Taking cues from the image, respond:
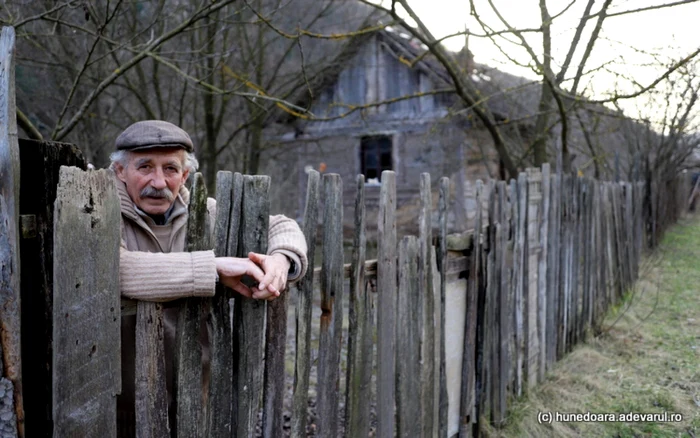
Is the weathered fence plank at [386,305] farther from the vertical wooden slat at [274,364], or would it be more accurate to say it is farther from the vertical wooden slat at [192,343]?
the vertical wooden slat at [192,343]

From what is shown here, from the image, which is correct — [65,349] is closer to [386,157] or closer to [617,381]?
[617,381]

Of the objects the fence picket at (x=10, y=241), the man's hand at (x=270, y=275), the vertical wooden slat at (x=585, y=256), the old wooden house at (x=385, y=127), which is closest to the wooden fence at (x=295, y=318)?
the fence picket at (x=10, y=241)

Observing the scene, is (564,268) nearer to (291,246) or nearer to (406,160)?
(291,246)

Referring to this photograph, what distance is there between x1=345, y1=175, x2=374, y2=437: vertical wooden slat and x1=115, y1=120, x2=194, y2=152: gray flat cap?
0.77 m

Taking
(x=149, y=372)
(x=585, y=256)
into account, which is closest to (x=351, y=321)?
(x=149, y=372)

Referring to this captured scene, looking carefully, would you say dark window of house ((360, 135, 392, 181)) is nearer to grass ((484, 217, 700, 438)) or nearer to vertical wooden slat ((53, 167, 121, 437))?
grass ((484, 217, 700, 438))

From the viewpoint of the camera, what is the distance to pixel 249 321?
1.88 m

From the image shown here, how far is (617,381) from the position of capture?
15.1 ft

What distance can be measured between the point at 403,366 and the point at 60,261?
1.73 metres

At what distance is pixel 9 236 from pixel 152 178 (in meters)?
0.63

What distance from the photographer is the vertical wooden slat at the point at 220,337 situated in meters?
1.78

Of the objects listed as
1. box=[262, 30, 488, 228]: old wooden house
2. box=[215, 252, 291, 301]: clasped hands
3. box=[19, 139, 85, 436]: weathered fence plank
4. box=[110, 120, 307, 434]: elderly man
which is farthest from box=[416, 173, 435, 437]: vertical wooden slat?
box=[262, 30, 488, 228]: old wooden house

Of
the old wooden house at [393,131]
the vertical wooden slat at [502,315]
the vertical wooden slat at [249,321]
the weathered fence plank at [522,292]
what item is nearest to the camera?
the vertical wooden slat at [249,321]

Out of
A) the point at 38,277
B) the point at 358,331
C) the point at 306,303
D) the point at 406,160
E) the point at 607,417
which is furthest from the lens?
the point at 406,160
